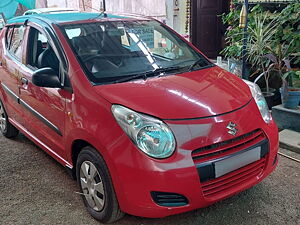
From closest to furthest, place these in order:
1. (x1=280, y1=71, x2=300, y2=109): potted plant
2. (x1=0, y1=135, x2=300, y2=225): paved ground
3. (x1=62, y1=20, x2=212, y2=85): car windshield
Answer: (x1=0, y1=135, x2=300, y2=225): paved ground, (x1=62, y1=20, x2=212, y2=85): car windshield, (x1=280, y1=71, x2=300, y2=109): potted plant

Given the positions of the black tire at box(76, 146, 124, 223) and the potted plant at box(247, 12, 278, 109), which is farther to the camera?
the potted plant at box(247, 12, 278, 109)

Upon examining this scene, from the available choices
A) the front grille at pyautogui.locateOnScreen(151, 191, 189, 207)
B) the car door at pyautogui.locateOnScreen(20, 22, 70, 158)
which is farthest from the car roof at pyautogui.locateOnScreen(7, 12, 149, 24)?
the front grille at pyautogui.locateOnScreen(151, 191, 189, 207)

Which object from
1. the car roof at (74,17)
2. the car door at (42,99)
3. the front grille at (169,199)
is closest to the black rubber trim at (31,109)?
the car door at (42,99)

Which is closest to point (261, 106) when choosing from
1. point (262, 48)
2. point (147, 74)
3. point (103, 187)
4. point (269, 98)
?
point (147, 74)

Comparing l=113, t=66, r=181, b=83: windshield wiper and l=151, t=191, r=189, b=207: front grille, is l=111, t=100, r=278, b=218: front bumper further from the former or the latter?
l=113, t=66, r=181, b=83: windshield wiper

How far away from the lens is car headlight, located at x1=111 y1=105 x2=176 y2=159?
189cm

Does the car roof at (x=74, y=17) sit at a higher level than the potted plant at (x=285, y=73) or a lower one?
higher

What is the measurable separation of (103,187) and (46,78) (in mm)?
915

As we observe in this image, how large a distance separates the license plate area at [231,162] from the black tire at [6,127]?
2761 millimetres

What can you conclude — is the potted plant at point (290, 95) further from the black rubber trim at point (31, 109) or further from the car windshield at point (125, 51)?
the black rubber trim at point (31, 109)

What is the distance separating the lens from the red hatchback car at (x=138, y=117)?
74.7 inches

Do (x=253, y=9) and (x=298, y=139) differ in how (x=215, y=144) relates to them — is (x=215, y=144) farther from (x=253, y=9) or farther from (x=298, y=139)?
(x=253, y=9)

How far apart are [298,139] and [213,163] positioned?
1.94m

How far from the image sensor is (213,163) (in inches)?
75.5
